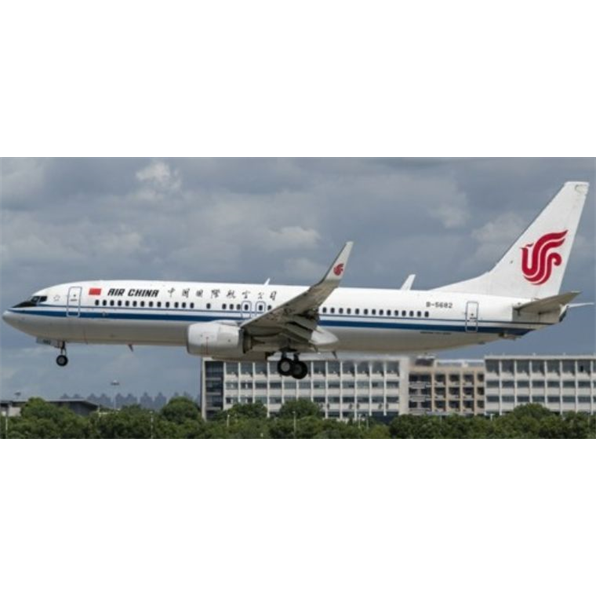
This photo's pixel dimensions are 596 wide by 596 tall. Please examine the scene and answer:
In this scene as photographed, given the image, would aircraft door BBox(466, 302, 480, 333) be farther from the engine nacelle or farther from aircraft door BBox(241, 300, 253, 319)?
the engine nacelle

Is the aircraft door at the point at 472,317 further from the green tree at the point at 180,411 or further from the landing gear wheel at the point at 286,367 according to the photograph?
the green tree at the point at 180,411

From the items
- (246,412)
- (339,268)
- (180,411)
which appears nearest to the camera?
(339,268)

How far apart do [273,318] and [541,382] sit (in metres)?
122

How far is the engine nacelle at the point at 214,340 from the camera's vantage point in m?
49.1

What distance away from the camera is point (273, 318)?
49531mm

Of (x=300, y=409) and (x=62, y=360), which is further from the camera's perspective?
(x=300, y=409)

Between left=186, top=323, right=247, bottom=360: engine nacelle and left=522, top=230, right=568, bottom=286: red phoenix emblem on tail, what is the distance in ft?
36.4

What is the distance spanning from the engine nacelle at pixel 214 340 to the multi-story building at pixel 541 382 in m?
105

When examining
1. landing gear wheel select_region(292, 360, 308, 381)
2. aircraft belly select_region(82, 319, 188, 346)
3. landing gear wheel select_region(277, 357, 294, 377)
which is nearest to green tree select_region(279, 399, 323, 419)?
landing gear wheel select_region(277, 357, 294, 377)

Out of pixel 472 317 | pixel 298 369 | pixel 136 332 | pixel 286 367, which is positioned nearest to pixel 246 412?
pixel 286 367

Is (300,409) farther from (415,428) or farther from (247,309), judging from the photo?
(247,309)
